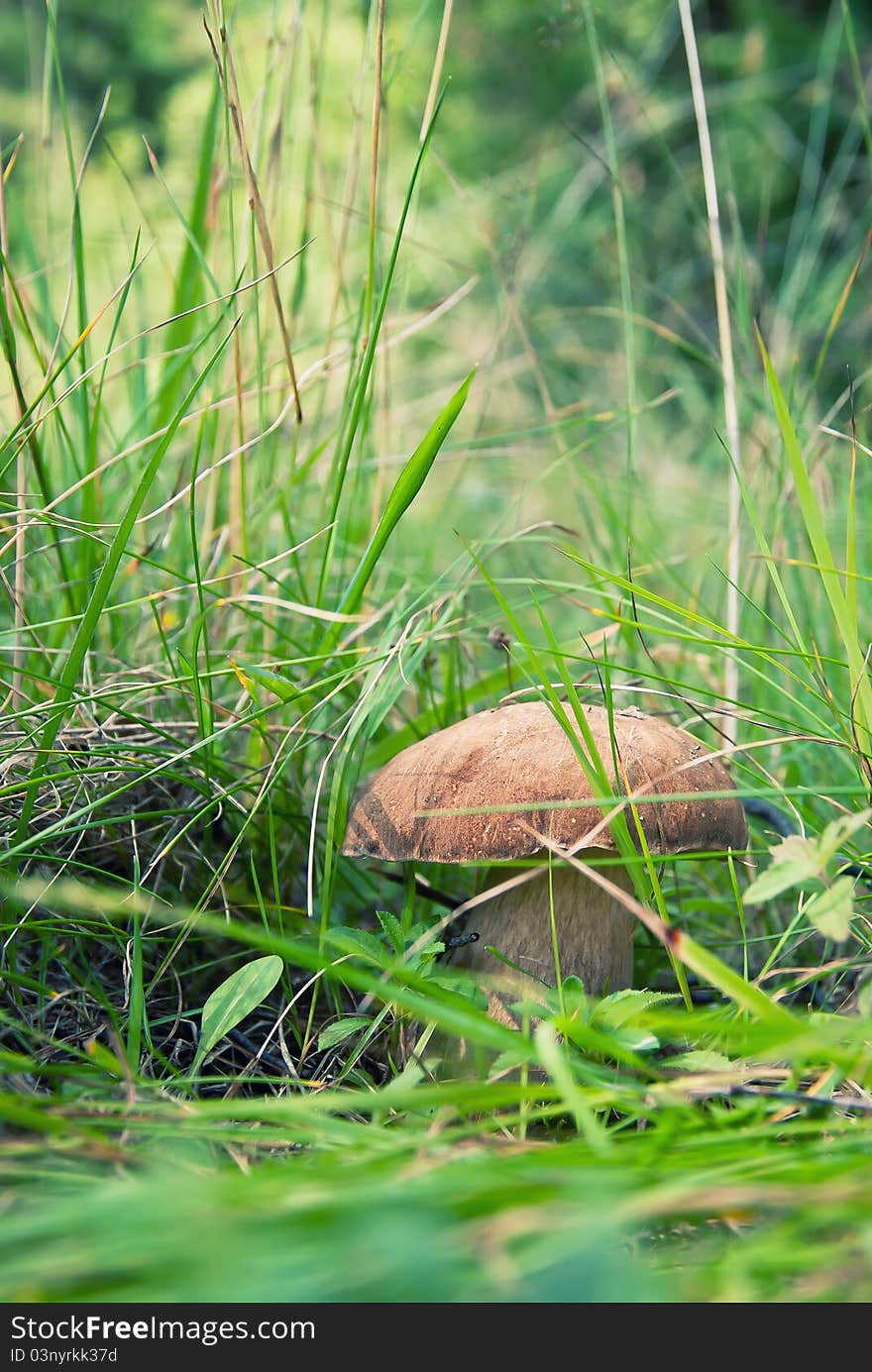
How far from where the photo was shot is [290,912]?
1.13m

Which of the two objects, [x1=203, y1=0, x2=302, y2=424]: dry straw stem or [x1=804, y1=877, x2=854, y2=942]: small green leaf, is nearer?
[x1=804, y1=877, x2=854, y2=942]: small green leaf

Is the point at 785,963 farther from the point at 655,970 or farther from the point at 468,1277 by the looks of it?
the point at 468,1277

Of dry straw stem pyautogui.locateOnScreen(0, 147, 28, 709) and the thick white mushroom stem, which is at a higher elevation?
dry straw stem pyautogui.locateOnScreen(0, 147, 28, 709)

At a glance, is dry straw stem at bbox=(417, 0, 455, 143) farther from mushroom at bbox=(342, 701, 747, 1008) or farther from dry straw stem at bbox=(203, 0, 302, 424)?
mushroom at bbox=(342, 701, 747, 1008)

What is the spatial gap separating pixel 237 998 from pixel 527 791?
32 cm

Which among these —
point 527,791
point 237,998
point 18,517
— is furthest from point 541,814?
point 18,517

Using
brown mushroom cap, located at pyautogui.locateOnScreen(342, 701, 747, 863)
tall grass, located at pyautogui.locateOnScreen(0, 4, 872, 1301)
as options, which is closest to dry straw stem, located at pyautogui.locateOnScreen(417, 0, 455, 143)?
tall grass, located at pyautogui.locateOnScreen(0, 4, 872, 1301)

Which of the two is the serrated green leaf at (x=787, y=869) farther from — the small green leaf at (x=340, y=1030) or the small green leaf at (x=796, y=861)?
the small green leaf at (x=340, y=1030)

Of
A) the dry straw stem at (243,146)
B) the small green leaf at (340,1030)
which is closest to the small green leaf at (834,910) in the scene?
the small green leaf at (340,1030)

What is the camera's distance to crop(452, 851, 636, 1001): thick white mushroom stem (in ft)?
3.42

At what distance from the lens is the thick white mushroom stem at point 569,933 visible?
3.42 ft

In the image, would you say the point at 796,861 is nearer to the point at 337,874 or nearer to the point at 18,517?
the point at 337,874

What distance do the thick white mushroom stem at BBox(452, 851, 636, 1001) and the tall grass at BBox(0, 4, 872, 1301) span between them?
4 centimetres
